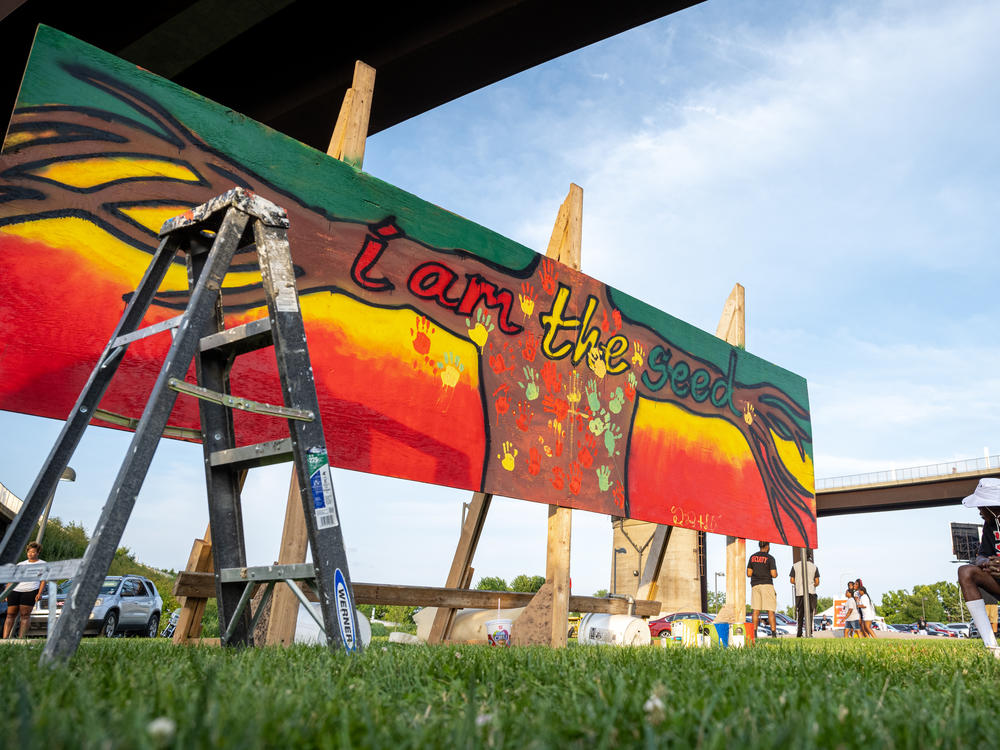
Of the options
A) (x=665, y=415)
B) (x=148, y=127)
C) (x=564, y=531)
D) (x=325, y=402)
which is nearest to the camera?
(x=148, y=127)

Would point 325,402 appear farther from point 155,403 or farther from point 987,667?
point 987,667

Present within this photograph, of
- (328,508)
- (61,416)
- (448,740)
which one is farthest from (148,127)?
(448,740)

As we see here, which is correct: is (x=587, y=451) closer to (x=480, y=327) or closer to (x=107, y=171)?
(x=480, y=327)

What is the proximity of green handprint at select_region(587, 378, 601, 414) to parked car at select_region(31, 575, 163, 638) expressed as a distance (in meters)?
10.6

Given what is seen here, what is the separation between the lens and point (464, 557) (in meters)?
8.14

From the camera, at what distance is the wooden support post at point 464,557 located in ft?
25.6

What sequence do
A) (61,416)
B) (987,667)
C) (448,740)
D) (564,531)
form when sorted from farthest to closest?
(564,531), (61,416), (987,667), (448,740)

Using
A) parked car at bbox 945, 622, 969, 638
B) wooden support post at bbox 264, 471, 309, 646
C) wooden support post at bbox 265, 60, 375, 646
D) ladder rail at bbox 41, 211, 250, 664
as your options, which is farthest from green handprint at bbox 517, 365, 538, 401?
parked car at bbox 945, 622, 969, 638

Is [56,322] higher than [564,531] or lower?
higher

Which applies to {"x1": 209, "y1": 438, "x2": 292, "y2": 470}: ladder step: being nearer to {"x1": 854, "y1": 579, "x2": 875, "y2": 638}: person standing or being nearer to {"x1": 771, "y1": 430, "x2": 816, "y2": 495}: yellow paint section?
{"x1": 771, "y1": 430, "x2": 816, "y2": 495}: yellow paint section

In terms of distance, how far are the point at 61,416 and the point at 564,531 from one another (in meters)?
4.25

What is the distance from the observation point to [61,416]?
4305mm

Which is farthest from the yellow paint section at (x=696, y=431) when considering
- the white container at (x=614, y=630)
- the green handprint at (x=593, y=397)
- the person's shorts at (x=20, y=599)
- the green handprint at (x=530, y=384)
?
the person's shorts at (x=20, y=599)

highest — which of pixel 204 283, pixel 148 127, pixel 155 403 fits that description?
pixel 148 127
